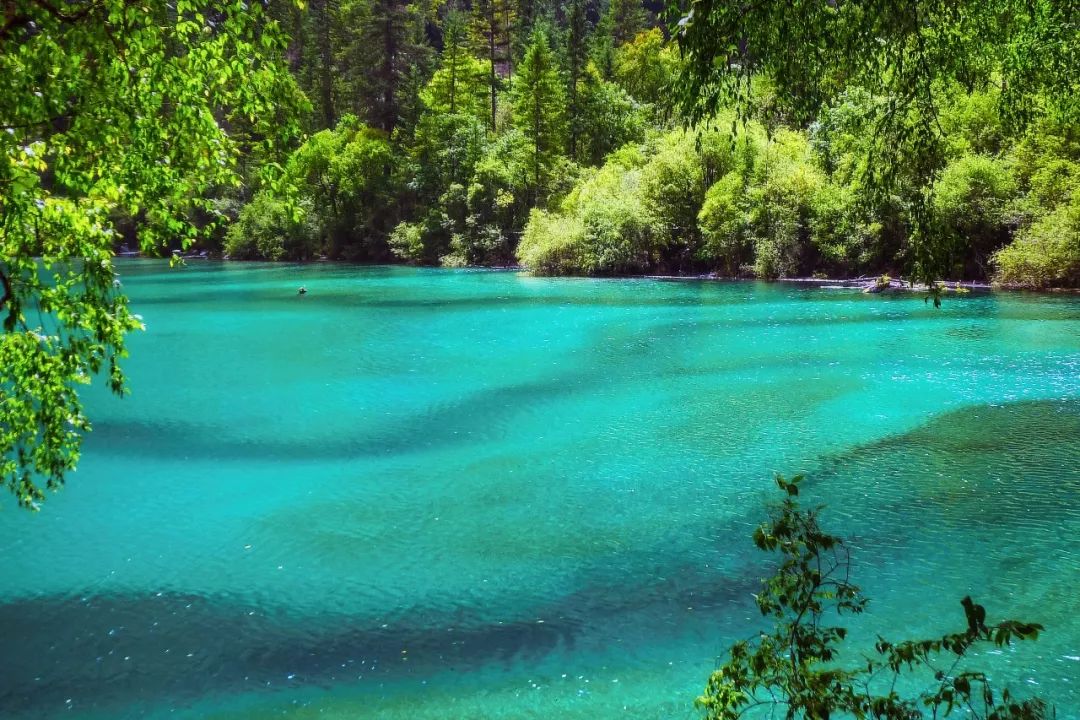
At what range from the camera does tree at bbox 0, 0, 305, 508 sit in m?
3.99

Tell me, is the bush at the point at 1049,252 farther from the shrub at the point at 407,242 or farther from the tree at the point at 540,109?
the shrub at the point at 407,242

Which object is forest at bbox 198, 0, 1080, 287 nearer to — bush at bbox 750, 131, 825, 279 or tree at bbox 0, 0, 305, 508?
bush at bbox 750, 131, 825, 279

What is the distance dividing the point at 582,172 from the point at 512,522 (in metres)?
47.7

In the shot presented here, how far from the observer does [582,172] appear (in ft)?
183

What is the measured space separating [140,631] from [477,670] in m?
3.39

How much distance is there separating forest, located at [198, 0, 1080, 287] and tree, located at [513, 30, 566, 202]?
0.14 m

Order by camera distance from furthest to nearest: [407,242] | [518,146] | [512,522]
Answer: [407,242]
[518,146]
[512,522]

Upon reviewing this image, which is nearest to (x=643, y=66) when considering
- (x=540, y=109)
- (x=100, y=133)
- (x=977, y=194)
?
(x=540, y=109)

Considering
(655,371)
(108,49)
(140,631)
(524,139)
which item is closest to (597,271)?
(524,139)

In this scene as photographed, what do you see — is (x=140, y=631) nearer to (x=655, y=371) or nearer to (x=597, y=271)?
(x=655, y=371)

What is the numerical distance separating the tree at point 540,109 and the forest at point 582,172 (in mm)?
144

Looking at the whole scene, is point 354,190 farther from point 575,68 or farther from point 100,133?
point 100,133

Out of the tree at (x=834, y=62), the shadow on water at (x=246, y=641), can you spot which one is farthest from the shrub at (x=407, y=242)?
the tree at (x=834, y=62)

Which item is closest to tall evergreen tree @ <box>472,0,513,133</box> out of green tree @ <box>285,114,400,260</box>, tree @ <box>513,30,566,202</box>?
tree @ <box>513,30,566,202</box>
